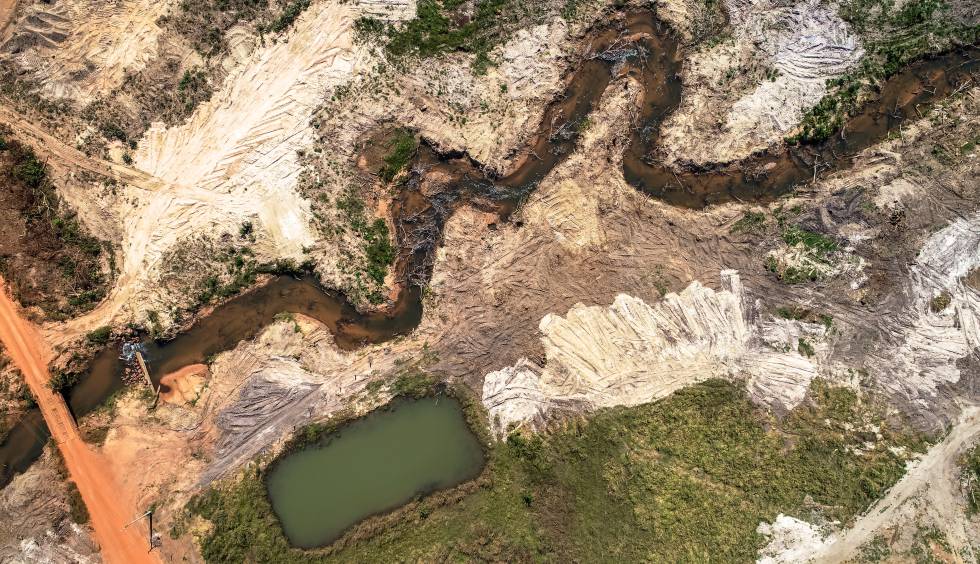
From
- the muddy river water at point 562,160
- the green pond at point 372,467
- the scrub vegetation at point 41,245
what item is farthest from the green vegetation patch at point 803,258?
the scrub vegetation at point 41,245

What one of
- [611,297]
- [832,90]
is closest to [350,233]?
[611,297]

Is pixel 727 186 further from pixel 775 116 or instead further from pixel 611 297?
pixel 611 297

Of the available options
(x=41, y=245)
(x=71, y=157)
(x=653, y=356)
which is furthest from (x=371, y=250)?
(x=41, y=245)

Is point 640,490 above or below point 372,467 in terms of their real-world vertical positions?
below

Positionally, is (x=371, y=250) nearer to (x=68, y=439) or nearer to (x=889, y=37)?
(x=68, y=439)

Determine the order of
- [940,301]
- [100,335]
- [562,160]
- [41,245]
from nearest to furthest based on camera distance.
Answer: [940,301]
[41,245]
[100,335]
[562,160]

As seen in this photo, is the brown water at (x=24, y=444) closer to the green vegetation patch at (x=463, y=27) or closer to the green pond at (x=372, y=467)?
the green pond at (x=372, y=467)

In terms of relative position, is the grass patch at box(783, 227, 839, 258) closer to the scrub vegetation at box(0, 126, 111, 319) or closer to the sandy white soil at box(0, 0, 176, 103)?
the sandy white soil at box(0, 0, 176, 103)

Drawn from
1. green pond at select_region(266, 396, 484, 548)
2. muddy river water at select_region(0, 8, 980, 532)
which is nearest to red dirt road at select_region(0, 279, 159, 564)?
muddy river water at select_region(0, 8, 980, 532)
